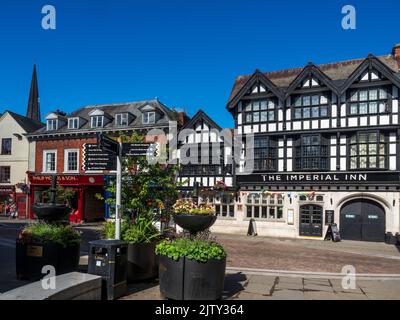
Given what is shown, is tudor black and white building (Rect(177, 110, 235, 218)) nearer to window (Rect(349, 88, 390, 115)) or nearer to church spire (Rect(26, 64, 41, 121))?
window (Rect(349, 88, 390, 115))

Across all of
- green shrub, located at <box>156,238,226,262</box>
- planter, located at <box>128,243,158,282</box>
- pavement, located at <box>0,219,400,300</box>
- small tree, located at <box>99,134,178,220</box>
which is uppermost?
small tree, located at <box>99,134,178,220</box>

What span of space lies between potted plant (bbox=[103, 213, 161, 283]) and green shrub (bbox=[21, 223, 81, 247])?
2.78 ft

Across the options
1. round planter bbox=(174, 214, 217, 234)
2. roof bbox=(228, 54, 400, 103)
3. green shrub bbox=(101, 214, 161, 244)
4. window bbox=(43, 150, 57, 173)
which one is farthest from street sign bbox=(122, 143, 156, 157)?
window bbox=(43, 150, 57, 173)

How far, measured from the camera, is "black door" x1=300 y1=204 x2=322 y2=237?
20469 mm

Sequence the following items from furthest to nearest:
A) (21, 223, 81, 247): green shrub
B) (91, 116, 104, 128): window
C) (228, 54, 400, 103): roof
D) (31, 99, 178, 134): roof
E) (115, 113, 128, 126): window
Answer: (91, 116, 104, 128): window
(115, 113, 128, 126): window
(31, 99, 178, 134): roof
(228, 54, 400, 103): roof
(21, 223, 81, 247): green shrub

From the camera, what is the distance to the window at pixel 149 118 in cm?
2603

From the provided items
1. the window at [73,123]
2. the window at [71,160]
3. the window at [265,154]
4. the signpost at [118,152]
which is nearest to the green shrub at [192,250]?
the signpost at [118,152]

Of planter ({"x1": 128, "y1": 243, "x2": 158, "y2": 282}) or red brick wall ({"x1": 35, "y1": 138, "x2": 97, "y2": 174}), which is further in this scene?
red brick wall ({"x1": 35, "y1": 138, "x2": 97, "y2": 174})

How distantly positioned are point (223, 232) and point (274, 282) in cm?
1414

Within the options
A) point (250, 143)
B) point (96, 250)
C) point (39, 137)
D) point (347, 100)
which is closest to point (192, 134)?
point (250, 143)

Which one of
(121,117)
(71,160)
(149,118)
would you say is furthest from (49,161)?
(149,118)

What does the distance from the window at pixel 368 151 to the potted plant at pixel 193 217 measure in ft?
49.9

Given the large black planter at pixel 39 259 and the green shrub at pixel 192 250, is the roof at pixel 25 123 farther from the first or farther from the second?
the green shrub at pixel 192 250

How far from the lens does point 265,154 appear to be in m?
21.8
